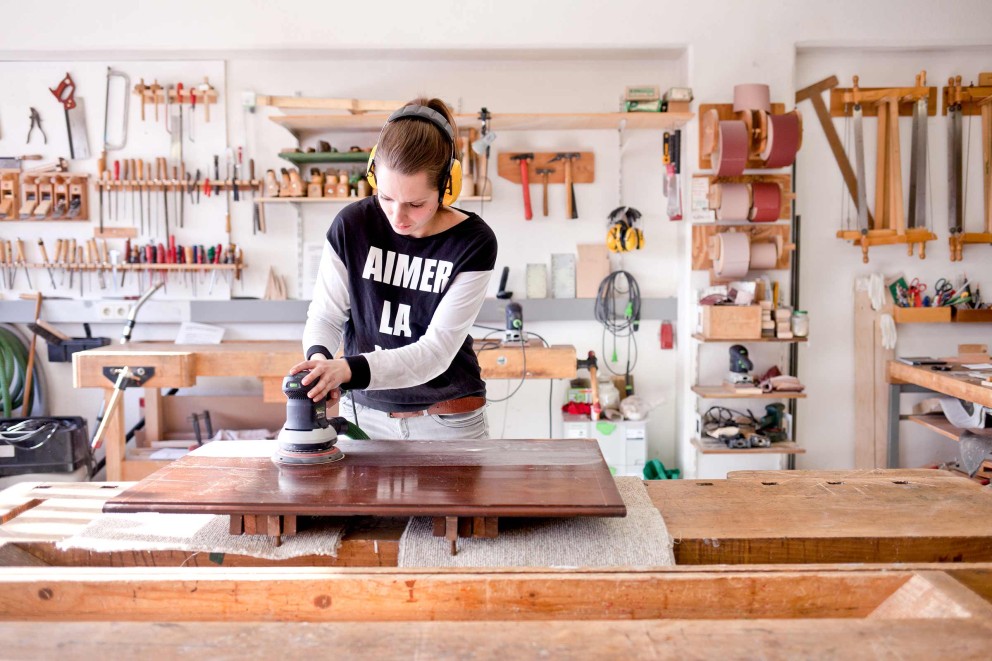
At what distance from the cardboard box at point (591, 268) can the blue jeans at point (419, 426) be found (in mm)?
2596

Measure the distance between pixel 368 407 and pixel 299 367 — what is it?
0.43 meters

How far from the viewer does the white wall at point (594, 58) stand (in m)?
4.09

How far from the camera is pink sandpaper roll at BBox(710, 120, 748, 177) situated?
12.4 feet

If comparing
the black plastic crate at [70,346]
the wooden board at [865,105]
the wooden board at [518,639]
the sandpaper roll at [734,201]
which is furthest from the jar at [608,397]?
the wooden board at [518,639]

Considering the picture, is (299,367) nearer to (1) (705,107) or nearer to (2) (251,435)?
(2) (251,435)

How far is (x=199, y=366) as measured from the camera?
363 centimetres

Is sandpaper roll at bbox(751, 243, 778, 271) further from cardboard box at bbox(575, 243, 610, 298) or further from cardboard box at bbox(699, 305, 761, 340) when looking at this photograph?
cardboard box at bbox(575, 243, 610, 298)

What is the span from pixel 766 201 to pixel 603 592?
131 inches

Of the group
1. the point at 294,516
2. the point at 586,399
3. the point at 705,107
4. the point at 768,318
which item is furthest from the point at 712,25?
the point at 294,516

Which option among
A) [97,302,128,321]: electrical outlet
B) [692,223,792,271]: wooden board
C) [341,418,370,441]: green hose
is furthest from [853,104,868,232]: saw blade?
[97,302,128,321]: electrical outlet

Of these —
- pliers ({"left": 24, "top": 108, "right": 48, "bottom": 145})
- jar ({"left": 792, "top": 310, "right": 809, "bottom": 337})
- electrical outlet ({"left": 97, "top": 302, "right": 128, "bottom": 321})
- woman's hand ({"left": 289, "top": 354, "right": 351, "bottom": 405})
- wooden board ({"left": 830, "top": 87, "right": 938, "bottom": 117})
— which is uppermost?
wooden board ({"left": 830, "top": 87, "right": 938, "bottom": 117})

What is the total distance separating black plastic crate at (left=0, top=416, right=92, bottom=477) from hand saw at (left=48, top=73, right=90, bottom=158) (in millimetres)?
1709

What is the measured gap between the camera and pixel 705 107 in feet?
13.4

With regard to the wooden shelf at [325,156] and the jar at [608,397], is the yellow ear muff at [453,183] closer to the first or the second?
the wooden shelf at [325,156]
